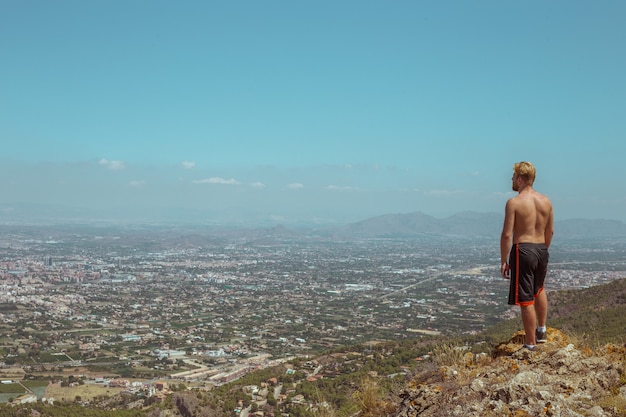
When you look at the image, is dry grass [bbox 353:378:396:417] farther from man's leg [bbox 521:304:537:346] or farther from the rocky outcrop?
man's leg [bbox 521:304:537:346]

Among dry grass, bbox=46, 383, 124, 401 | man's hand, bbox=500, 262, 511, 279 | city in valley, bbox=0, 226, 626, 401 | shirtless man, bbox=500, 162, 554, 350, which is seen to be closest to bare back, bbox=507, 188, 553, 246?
shirtless man, bbox=500, 162, 554, 350

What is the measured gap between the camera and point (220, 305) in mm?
75000

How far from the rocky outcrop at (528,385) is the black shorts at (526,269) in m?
0.59

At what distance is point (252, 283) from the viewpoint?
96.1 m

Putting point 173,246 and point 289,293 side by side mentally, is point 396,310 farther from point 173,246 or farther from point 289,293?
point 173,246

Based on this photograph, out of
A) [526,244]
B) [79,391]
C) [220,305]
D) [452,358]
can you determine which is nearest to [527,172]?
[526,244]

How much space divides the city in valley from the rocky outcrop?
3207 cm

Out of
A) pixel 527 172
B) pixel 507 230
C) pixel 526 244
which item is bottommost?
pixel 526 244

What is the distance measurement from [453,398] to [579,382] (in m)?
1.09

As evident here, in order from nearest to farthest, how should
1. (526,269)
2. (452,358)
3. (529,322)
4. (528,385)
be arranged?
1. (528,385)
2. (526,269)
3. (529,322)
4. (452,358)

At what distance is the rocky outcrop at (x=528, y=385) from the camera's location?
3.92 meters

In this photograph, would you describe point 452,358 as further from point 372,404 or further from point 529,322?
point 372,404

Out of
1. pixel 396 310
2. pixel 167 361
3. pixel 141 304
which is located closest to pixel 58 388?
pixel 167 361

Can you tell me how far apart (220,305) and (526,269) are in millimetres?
73053
